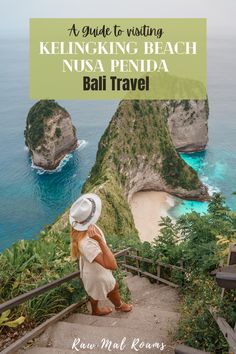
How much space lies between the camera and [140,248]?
8703mm

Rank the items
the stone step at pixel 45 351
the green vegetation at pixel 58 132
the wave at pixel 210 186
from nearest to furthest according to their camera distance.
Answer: the stone step at pixel 45 351 → the wave at pixel 210 186 → the green vegetation at pixel 58 132

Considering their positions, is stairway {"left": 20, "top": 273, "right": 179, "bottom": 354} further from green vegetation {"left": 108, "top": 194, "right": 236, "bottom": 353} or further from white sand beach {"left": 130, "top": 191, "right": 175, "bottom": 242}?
white sand beach {"left": 130, "top": 191, "right": 175, "bottom": 242}

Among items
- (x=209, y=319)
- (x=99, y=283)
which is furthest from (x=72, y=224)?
(x=209, y=319)

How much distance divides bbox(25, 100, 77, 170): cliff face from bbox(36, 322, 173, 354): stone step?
2114 inches

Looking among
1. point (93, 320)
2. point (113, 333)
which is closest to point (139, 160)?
point (93, 320)

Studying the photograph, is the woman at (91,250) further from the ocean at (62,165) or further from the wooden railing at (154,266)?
the ocean at (62,165)

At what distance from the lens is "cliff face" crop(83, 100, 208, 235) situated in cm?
3928

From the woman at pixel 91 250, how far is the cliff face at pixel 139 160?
1152 inches

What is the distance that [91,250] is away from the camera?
484 centimetres

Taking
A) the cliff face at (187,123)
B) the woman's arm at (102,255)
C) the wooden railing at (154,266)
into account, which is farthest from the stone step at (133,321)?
the cliff face at (187,123)

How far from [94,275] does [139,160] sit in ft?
130

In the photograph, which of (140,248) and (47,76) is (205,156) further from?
(140,248)

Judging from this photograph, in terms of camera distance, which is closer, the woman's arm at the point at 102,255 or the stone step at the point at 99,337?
the stone step at the point at 99,337

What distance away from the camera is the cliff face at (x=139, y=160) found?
39.3 m
